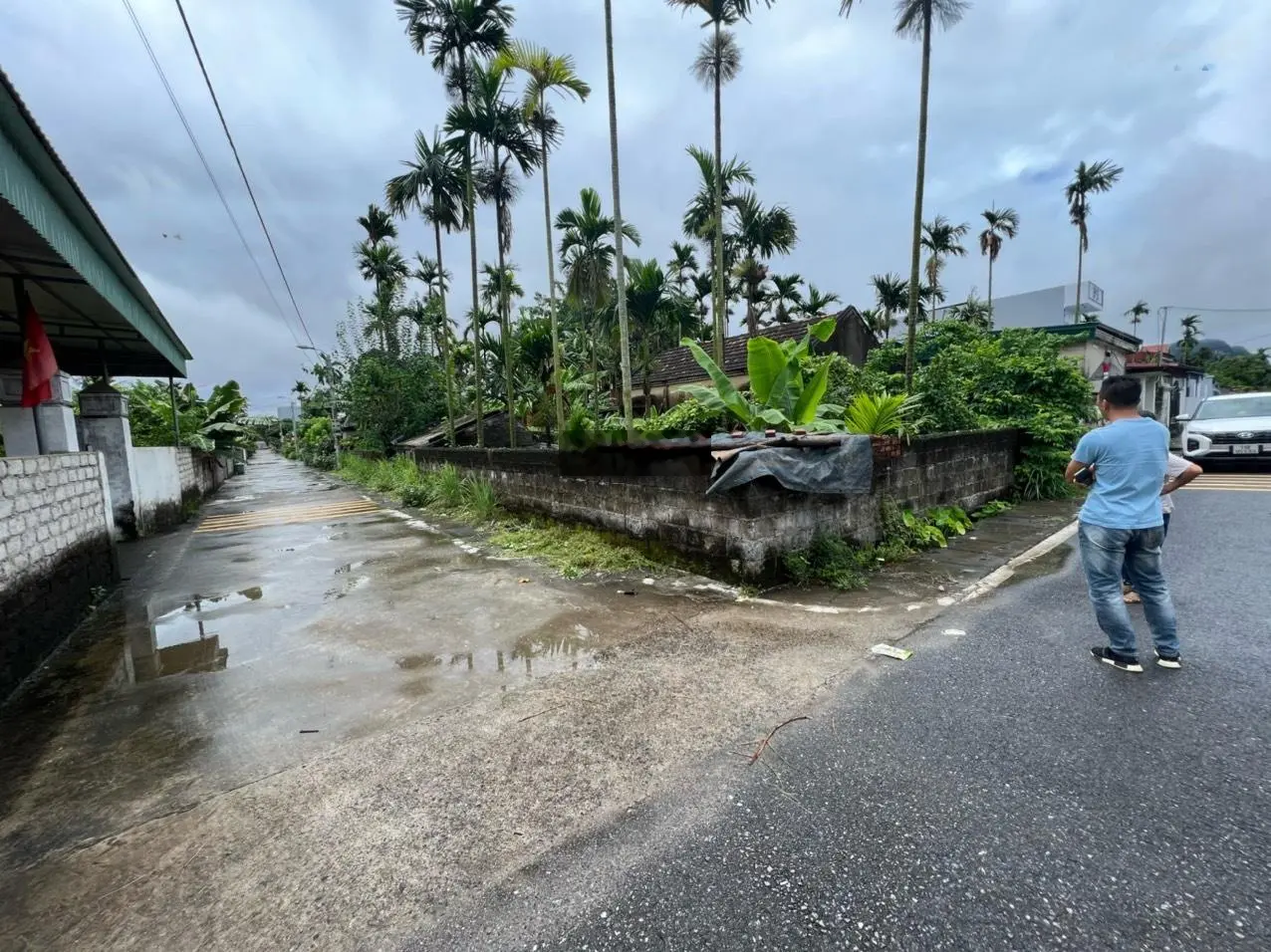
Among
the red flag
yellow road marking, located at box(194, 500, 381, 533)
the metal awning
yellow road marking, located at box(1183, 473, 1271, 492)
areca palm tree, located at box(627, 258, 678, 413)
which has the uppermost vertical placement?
areca palm tree, located at box(627, 258, 678, 413)

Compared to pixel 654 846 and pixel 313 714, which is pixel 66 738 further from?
pixel 654 846

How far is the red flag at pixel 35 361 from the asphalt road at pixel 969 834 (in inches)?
257

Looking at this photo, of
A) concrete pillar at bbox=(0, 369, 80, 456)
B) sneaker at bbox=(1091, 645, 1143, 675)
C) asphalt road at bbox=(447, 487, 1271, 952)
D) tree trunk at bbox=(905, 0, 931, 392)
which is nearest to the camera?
asphalt road at bbox=(447, 487, 1271, 952)

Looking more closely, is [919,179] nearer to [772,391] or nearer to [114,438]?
[772,391]

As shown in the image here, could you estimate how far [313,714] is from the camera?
307 centimetres

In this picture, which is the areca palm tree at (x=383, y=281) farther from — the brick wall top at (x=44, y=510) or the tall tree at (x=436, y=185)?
the brick wall top at (x=44, y=510)

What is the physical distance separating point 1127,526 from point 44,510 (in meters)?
Result: 7.75

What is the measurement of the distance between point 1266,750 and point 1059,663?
3.00 ft

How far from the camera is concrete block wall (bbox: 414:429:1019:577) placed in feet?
16.4

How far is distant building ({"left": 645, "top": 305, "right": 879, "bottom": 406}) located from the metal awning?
39.5 feet

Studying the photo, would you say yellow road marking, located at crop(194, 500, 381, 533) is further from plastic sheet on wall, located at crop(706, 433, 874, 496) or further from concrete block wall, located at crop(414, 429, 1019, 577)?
plastic sheet on wall, located at crop(706, 433, 874, 496)

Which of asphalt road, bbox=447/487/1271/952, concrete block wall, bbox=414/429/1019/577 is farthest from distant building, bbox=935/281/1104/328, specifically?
asphalt road, bbox=447/487/1271/952

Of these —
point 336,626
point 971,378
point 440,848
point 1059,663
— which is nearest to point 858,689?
point 1059,663

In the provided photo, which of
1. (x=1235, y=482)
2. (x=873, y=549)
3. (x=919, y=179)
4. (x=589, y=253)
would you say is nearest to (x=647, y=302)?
(x=589, y=253)
